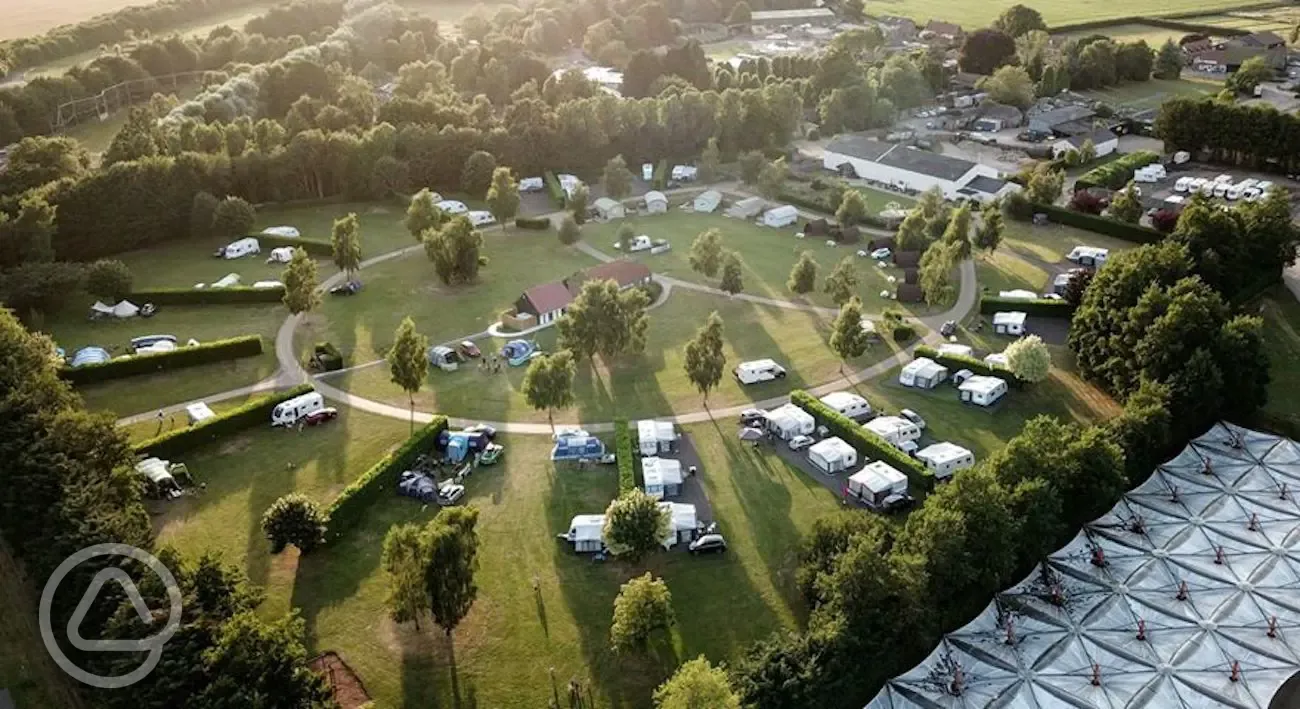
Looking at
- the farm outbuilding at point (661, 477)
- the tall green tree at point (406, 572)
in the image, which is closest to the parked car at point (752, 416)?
the farm outbuilding at point (661, 477)

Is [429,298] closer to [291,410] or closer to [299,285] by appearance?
[299,285]

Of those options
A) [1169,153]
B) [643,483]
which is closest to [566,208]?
[643,483]

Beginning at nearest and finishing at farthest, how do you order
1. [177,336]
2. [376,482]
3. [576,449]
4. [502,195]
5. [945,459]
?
[376,482]
[945,459]
[576,449]
[177,336]
[502,195]

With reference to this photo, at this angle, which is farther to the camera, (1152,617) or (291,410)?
(291,410)

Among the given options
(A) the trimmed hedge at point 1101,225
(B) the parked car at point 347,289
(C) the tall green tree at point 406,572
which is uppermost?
(C) the tall green tree at point 406,572

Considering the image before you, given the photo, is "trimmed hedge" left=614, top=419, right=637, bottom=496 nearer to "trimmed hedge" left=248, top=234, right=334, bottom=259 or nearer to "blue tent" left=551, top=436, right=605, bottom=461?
"blue tent" left=551, top=436, right=605, bottom=461

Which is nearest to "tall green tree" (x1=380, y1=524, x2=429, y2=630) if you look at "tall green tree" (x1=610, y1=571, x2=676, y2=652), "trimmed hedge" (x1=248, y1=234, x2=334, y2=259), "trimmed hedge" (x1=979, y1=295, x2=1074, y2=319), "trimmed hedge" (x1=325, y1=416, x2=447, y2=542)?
"trimmed hedge" (x1=325, y1=416, x2=447, y2=542)

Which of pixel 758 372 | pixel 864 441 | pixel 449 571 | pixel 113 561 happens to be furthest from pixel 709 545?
pixel 113 561

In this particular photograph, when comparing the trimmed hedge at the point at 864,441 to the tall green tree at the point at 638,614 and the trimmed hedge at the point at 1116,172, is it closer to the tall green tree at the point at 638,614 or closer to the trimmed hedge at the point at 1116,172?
the tall green tree at the point at 638,614
